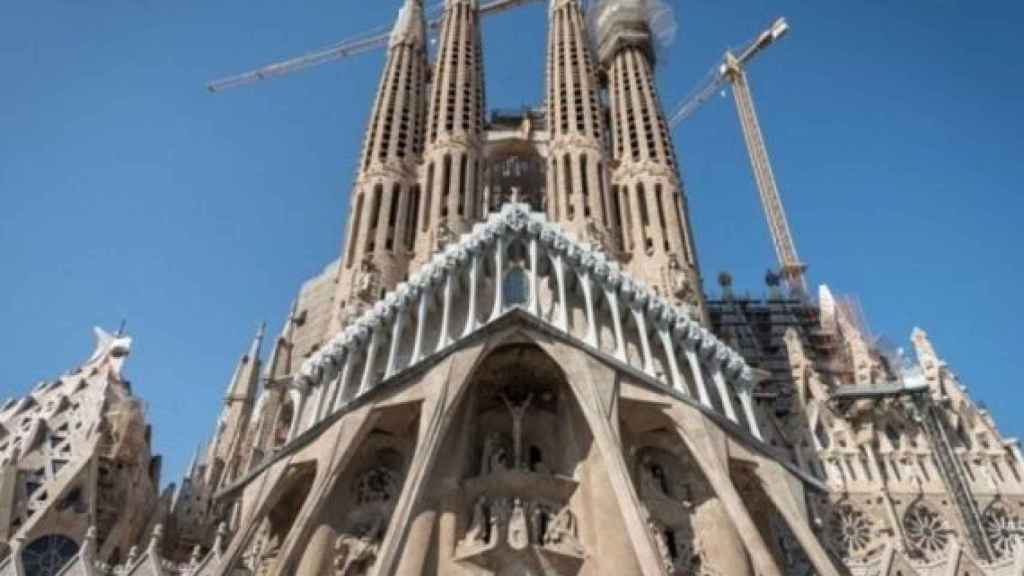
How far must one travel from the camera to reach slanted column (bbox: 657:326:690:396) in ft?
63.9

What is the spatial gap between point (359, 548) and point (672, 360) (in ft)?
27.2

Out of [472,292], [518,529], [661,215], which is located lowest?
[518,529]

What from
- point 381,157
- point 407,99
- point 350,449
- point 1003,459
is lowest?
point 350,449

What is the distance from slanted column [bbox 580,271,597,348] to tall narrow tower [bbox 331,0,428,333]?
6.01 metres

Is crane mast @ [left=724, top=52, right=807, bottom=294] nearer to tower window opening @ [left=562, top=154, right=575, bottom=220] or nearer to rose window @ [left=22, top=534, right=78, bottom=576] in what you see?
tower window opening @ [left=562, top=154, right=575, bottom=220]

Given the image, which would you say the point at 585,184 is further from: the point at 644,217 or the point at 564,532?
the point at 564,532

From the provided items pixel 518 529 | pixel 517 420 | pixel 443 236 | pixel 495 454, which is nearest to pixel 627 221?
pixel 443 236

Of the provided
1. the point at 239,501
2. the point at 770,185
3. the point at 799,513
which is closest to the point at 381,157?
the point at 239,501

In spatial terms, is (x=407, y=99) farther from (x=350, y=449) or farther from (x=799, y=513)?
(x=799, y=513)

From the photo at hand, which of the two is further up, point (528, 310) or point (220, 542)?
point (528, 310)

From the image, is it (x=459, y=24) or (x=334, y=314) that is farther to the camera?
(x=459, y=24)

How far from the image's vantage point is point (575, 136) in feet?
93.0

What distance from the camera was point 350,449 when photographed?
17984mm

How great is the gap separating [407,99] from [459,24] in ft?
17.0
